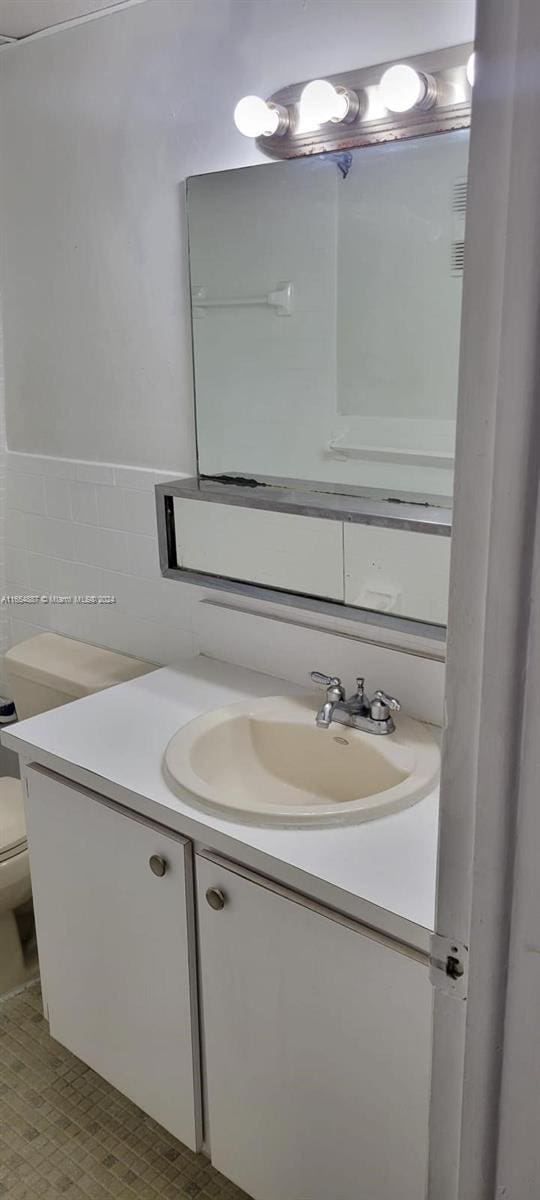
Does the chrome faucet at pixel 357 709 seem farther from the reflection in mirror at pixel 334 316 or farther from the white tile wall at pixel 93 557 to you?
the white tile wall at pixel 93 557

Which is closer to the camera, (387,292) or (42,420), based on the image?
(387,292)

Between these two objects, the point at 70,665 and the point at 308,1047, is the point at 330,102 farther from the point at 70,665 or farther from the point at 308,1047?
the point at 308,1047

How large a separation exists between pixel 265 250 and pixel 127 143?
439mm

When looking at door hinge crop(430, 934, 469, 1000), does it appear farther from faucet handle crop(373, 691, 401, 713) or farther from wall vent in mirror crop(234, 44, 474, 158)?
wall vent in mirror crop(234, 44, 474, 158)

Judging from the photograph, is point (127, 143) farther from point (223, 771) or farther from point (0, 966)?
point (0, 966)

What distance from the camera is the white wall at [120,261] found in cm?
172

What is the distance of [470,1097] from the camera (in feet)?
2.01

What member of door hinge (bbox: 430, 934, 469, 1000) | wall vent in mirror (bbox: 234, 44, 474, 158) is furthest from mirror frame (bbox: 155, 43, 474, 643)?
door hinge (bbox: 430, 934, 469, 1000)

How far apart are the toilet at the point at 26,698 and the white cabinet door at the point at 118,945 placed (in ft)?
0.93

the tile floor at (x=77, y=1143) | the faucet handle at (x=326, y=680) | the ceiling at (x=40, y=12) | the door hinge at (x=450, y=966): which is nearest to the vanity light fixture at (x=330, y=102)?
the ceiling at (x=40, y=12)

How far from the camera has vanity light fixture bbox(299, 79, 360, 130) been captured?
157 cm

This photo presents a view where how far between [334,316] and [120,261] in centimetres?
60

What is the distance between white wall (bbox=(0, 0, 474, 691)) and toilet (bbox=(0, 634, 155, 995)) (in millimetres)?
76

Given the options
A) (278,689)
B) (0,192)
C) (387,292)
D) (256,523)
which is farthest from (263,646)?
(0,192)
